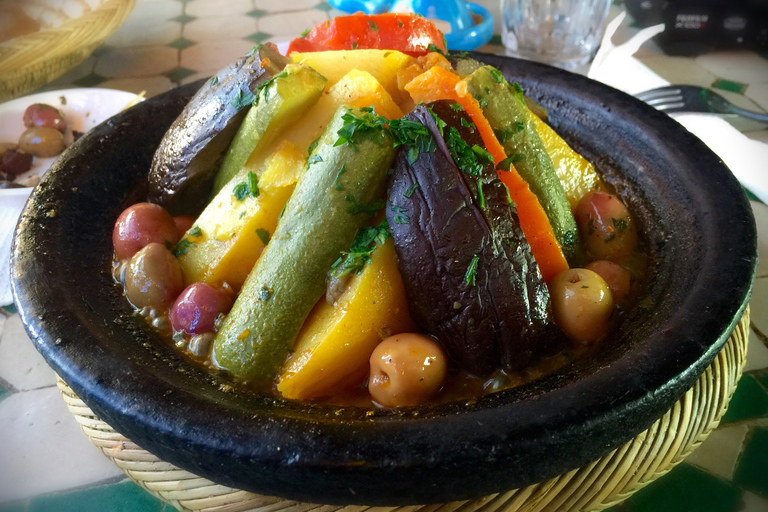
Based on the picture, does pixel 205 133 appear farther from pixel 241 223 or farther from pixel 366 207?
pixel 366 207

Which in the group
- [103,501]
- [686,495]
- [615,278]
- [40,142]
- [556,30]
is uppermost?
[556,30]

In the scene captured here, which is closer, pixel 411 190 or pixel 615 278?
pixel 411 190

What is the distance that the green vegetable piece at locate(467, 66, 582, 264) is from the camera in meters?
1.29

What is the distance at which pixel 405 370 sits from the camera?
1024mm

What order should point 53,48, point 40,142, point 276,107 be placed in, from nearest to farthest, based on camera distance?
point 276,107 → point 40,142 → point 53,48

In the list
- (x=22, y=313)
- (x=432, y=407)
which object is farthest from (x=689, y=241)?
(x=22, y=313)

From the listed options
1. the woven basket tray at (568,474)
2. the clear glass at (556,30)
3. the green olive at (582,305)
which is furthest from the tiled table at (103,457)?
the clear glass at (556,30)

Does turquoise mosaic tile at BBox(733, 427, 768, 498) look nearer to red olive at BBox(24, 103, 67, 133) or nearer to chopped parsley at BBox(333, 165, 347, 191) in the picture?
chopped parsley at BBox(333, 165, 347, 191)

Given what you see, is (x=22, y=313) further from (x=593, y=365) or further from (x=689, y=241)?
Answer: (x=689, y=241)

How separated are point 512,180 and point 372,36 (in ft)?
1.88

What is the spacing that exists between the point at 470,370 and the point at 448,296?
0.55 feet

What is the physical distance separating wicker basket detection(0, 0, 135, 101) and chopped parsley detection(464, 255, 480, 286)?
2518 millimetres

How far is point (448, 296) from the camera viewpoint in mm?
1063

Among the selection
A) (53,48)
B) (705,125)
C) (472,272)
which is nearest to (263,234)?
(472,272)
